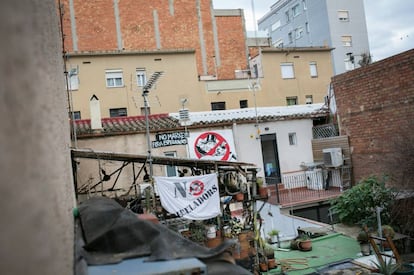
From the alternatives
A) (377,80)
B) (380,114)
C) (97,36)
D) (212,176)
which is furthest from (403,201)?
(97,36)

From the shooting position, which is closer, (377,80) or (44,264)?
(44,264)

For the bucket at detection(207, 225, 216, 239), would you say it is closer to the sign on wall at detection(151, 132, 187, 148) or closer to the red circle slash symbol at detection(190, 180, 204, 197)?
the red circle slash symbol at detection(190, 180, 204, 197)

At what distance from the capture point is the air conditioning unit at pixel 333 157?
15969 millimetres

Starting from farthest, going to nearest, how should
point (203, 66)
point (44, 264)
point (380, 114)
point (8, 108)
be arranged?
point (203, 66) < point (380, 114) < point (44, 264) < point (8, 108)

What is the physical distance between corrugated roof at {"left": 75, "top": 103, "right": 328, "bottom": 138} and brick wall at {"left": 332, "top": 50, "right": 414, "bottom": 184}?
2.90 metres

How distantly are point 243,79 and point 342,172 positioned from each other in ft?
34.6

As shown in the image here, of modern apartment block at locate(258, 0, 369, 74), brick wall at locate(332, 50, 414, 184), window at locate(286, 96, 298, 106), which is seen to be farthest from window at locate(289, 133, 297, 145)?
modern apartment block at locate(258, 0, 369, 74)

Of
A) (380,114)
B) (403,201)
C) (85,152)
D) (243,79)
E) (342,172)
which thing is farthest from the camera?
(243,79)

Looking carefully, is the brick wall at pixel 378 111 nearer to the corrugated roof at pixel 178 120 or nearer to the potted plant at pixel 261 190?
the corrugated roof at pixel 178 120

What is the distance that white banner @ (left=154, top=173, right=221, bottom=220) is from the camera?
866 cm

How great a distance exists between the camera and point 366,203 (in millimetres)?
11859

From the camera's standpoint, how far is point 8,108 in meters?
0.82

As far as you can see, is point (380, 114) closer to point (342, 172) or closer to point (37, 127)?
point (342, 172)

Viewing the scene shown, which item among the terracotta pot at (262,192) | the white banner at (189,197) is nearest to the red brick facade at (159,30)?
the white banner at (189,197)
